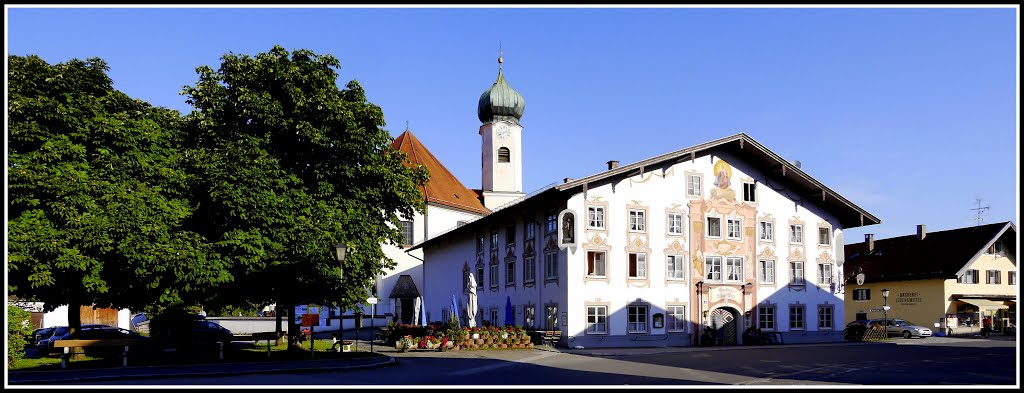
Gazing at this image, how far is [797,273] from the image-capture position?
46125 mm

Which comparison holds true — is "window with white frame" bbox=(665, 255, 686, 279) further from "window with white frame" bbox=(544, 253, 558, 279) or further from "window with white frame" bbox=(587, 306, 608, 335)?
"window with white frame" bbox=(544, 253, 558, 279)

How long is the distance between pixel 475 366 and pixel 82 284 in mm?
12855

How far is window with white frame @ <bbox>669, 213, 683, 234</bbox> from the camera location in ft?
140

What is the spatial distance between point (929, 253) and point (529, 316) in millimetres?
31713

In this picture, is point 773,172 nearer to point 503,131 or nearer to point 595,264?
point 595,264

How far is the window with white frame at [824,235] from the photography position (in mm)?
47250

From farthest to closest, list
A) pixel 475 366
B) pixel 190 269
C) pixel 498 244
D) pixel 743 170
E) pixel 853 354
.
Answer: pixel 498 244, pixel 743 170, pixel 853 354, pixel 190 269, pixel 475 366

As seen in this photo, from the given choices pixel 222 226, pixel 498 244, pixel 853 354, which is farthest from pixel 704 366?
pixel 498 244

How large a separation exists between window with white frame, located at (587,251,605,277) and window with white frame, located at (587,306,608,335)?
1.51 metres

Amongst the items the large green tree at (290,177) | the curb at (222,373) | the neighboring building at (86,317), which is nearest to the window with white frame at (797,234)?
the large green tree at (290,177)

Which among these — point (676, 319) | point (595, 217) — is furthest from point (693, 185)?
point (676, 319)

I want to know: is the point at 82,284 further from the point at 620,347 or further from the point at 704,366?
the point at 620,347

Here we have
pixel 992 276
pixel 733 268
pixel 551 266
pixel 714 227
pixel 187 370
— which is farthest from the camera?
pixel 992 276

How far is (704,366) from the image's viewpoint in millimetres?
26422
